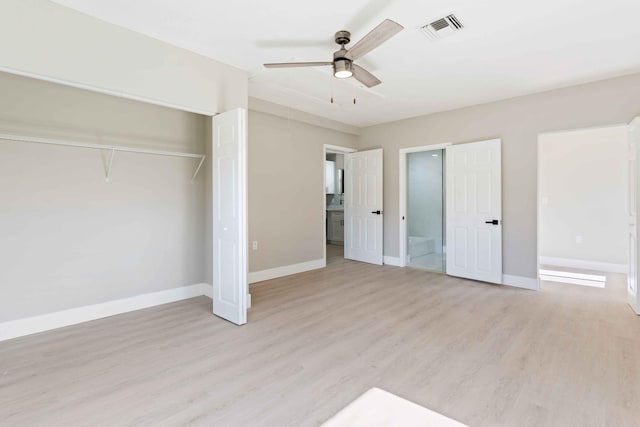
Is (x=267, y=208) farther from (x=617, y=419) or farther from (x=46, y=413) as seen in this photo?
(x=617, y=419)

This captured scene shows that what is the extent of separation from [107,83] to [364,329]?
3.22 metres

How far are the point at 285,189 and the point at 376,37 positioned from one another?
126 inches

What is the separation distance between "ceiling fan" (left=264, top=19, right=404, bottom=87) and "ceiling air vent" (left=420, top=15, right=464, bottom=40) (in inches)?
23.9

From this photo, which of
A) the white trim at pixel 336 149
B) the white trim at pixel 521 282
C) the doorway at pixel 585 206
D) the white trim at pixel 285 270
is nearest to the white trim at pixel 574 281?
the doorway at pixel 585 206

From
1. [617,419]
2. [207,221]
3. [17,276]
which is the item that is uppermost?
[207,221]

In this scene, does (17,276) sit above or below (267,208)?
below

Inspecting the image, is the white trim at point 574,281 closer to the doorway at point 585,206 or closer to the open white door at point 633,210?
the doorway at point 585,206

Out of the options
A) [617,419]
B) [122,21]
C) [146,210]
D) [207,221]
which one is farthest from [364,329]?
[122,21]

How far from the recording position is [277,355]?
2.56m

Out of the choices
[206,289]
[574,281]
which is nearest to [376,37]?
[206,289]

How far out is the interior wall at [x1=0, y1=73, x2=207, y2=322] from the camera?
2.89 meters

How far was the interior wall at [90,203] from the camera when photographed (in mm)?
2887

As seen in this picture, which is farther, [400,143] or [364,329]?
[400,143]

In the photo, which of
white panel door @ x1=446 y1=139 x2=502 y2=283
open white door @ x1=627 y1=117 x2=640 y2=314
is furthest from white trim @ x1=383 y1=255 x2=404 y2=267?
open white door @ x1=627 y1=117 x2=640 y2=314
